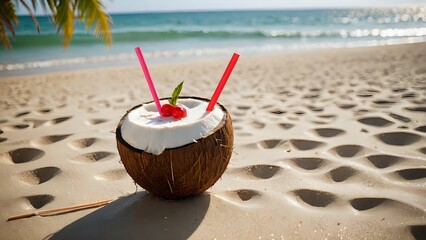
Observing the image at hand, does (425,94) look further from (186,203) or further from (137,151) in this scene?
(137,151)

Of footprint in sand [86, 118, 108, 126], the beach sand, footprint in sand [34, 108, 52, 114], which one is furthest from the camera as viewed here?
footprint in sand [34, 108, 52, 114]

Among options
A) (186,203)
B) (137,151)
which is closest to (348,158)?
(186,203)

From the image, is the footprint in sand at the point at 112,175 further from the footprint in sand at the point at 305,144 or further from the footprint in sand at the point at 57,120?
the footprint in sand at the point at 57,120

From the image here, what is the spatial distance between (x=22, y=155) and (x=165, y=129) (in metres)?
1.60

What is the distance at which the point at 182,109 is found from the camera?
162 centimetres

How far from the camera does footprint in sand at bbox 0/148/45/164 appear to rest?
7.86 feet

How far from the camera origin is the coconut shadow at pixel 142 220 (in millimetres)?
1551

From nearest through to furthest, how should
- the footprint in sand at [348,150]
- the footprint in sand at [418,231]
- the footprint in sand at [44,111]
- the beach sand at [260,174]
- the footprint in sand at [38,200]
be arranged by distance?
the footprint in sand at [418,231]
the beach sand at [260,174]
the footprint in sand at [38,200]
the footprint in sand at [348,150]
the footprint in sand at [44,111]

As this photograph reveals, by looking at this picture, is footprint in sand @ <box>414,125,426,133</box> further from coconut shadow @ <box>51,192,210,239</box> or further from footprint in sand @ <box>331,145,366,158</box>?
coconut shadow @ <box>51,192,210,239</box>

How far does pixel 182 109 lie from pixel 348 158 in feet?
4.25

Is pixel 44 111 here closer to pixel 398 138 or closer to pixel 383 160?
pixel 383 160

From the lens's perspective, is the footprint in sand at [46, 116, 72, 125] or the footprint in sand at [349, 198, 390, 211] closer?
the footprint in sand at [349, 198, 390, 211]

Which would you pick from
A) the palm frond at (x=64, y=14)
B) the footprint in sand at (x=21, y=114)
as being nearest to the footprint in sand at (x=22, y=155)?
the palm frond at (x=64, y=14)

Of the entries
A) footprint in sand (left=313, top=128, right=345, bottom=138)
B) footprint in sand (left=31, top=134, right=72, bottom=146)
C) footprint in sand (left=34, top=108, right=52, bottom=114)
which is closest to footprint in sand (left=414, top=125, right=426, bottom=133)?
footprint in sand (left=313, top=128, right=345, bottom=138)
